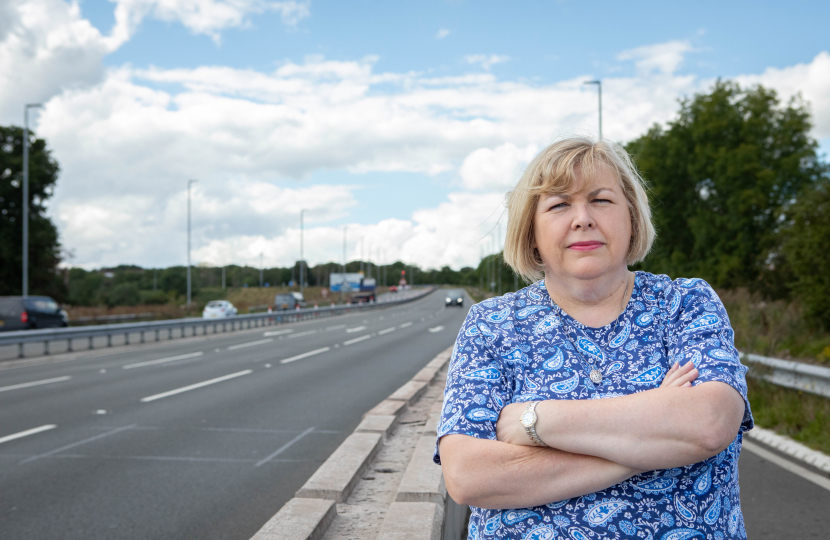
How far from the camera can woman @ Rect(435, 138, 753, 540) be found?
1.77 metres

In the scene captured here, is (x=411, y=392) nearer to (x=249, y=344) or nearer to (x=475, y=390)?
(x=475, y=390)

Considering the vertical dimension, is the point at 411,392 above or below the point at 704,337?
below

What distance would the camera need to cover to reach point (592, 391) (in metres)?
1.90

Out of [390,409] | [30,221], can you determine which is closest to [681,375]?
[390,409]

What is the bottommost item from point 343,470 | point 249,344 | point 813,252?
point 249,344

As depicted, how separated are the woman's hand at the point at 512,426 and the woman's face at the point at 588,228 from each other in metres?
0.45

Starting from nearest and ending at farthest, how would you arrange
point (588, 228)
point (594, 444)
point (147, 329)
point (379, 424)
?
point (594, 444)
point (588, 228)
point (379, 424)
point (147, 329)

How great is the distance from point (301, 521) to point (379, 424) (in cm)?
310

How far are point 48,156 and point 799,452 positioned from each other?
4954 centimetres

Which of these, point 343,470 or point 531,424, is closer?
point 531,424

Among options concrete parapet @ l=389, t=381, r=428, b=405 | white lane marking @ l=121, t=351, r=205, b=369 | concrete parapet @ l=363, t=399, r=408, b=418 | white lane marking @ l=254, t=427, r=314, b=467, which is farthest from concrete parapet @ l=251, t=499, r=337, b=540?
white lane marking @ l=121, t=351, r=205, b=369

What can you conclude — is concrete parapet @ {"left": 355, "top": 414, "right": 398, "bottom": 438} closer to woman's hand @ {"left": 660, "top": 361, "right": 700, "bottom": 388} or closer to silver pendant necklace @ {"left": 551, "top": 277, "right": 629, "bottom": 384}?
silver pendant necklace @ {"left": 551, "top": 277, "right": 629, "bottom": 384}

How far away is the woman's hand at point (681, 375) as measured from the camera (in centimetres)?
183

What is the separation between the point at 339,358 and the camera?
58.5ft
